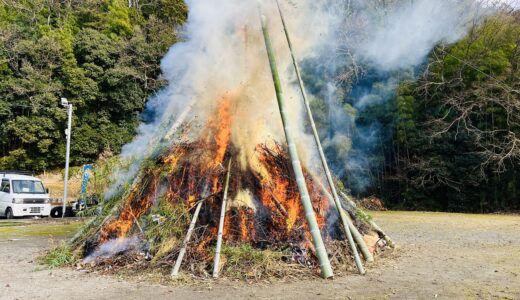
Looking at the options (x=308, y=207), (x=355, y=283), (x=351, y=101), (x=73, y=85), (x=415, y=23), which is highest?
(x=73, y=85)

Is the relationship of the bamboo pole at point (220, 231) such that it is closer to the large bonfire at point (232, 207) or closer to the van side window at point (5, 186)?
the large bonfire at point (232, 207)

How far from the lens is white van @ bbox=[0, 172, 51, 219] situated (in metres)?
19.2

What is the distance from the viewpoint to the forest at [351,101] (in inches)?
864

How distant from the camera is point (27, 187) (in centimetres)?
2025

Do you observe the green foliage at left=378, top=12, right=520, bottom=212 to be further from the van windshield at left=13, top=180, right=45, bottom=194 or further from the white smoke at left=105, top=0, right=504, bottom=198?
the van windshield at left=13, top=180, right=45, bottom=194

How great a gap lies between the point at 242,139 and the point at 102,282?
3.76 metres

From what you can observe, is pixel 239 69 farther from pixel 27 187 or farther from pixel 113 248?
pixel 27 187

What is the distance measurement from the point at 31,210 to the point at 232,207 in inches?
605

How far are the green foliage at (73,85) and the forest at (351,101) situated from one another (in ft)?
0.29

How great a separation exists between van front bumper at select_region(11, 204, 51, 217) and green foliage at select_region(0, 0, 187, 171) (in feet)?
35.4

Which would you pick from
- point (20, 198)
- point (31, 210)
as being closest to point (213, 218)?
point (20, 198)

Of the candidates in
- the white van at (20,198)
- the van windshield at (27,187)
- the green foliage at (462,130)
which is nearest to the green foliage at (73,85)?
the van windshield at (27,187)

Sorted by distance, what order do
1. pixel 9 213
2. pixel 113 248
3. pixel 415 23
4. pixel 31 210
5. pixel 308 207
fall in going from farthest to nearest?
pixel 31 210
pixel 9 213
pixel 415 23
pixel 113 248
pixel 308 207

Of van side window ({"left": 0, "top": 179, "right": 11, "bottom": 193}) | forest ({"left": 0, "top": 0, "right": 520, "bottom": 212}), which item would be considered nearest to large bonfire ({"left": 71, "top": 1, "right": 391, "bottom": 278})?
forest ({"left": 0, "top": 0, "right": 520, "bottom": 212})
